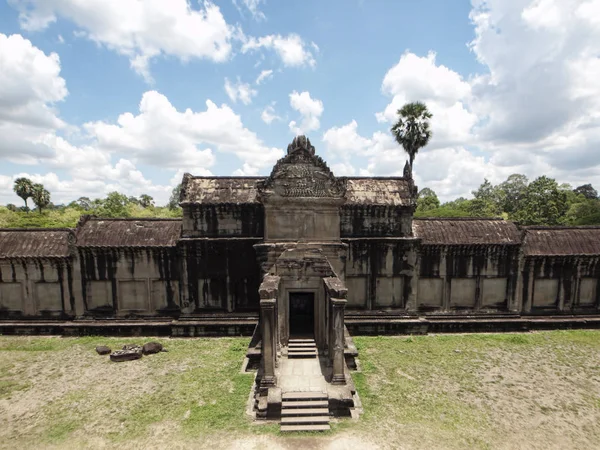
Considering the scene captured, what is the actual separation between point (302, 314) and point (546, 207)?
150ft

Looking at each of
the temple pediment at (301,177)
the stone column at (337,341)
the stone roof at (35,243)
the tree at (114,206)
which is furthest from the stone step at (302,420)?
the tree at (114,206)

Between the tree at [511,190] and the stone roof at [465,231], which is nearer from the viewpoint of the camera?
the stone roof at [465,231]

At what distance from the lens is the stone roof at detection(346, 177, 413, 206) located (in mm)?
21125

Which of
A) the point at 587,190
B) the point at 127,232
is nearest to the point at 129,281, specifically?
the point at 127,232

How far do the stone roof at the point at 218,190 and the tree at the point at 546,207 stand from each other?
4394 cm

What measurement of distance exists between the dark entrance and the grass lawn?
119 inches

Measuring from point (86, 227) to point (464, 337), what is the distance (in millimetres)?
24223

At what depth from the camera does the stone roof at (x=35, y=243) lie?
20.2m

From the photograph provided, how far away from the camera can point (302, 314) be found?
1886cm

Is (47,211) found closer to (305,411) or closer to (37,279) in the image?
(37,279)

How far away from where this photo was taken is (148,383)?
1439cm

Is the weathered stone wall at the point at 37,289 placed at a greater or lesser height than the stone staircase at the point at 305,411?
greater

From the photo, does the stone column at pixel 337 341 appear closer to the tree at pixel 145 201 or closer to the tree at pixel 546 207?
the tree at pixel 546 207

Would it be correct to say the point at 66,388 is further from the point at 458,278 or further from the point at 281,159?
the point at 458,278
